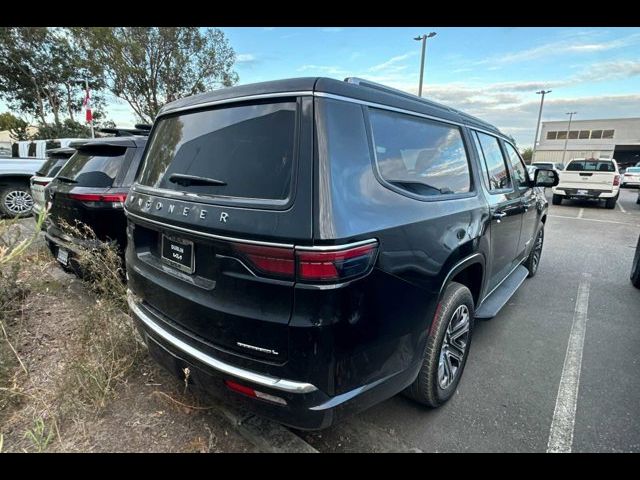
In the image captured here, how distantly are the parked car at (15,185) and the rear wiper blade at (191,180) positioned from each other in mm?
7936

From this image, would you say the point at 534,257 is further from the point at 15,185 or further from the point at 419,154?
the point at 15,185

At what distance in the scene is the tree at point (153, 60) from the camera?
64.0 ft

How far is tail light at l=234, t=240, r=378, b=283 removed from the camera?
1516 millimetres

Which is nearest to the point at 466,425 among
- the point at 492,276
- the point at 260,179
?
the point at 492,276

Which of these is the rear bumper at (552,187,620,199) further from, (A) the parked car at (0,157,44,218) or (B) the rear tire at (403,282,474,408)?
(A) the parked car at (0,157,44,218)

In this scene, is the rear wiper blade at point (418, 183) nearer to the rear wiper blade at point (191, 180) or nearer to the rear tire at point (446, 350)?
the rear tire at point (446, 350)

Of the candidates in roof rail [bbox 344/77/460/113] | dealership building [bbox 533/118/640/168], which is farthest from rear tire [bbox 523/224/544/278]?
dealership building [bbox 533/118/640/168]

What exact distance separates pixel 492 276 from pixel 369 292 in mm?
2136

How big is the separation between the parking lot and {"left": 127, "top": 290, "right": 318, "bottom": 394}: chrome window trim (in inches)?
32.2

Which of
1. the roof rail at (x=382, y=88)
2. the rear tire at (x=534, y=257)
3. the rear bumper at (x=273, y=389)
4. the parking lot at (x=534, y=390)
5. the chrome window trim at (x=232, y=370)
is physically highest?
the roof rail at (x=382, y=88)

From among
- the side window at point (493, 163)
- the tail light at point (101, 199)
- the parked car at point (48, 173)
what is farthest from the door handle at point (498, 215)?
the parked car at point (48, 173)
